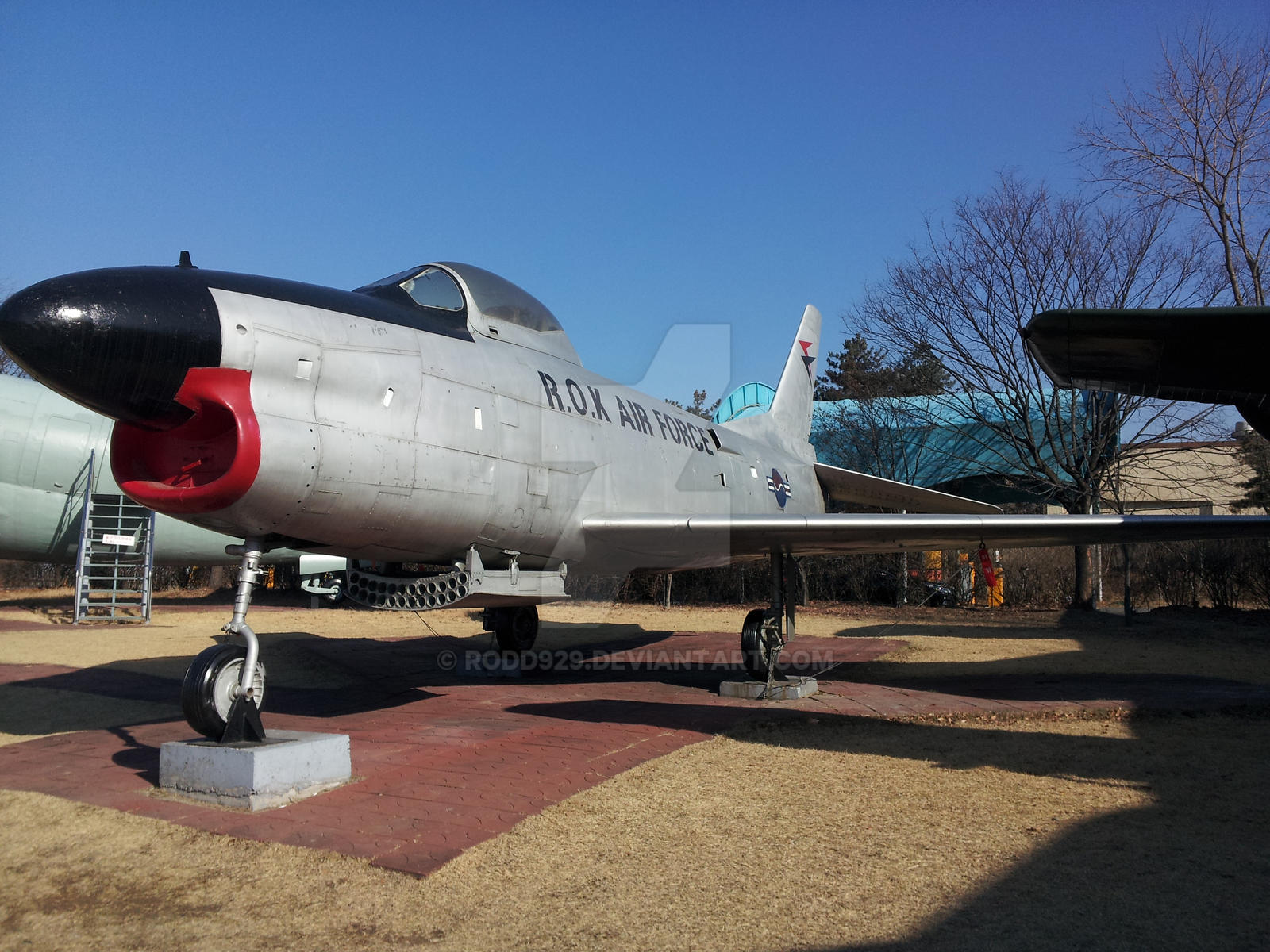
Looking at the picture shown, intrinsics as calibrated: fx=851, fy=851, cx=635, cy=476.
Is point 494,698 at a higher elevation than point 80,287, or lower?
lower

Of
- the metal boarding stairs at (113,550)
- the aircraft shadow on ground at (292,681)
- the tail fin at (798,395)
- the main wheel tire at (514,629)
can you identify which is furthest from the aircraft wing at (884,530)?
the metal boarding stairs at (113,550)

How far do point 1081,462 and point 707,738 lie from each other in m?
16.8

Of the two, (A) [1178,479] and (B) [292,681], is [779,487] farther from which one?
(A) [1178,479]

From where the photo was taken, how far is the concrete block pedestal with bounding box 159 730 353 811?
4742 millimetres

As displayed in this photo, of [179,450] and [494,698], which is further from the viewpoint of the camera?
[494,698]

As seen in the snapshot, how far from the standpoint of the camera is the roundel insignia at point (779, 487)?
1174 cm

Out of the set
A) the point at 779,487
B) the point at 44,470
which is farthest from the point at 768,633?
the point at 44,470

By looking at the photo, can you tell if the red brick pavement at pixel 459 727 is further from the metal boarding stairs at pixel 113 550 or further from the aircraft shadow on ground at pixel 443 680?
the metal boarding stairs at pixel 113 550

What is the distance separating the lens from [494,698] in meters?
8.62

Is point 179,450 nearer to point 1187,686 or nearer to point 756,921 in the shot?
point 756,921

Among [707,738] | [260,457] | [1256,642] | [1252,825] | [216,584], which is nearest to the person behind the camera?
[1252,825]

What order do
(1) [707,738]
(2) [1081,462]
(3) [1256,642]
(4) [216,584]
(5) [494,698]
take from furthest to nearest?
(4) [216,584], (2) [1081,462], (3) [1256,642], (5) [494,698], (1) [707,738]

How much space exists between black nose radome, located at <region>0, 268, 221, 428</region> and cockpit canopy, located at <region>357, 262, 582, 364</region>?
193 centimetres

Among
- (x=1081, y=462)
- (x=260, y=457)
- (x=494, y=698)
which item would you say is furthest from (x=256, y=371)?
(x=1081, y=462)
